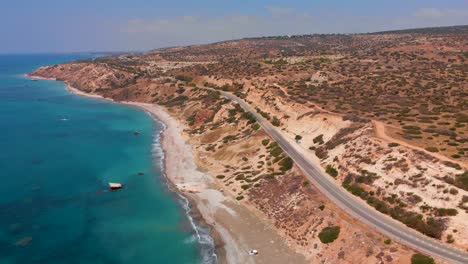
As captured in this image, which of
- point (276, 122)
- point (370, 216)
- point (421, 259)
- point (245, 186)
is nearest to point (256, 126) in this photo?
point (276, 122)

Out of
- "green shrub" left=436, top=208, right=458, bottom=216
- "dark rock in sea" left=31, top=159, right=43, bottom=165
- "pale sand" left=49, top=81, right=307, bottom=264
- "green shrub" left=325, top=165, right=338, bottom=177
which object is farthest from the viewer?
"dark rock in sea" left=31, top=159, right=43, bottom=165

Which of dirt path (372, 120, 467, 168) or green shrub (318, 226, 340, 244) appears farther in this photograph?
dirt path (372, 120, 467, 168)

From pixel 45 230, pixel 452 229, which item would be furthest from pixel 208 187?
pixel 452 229

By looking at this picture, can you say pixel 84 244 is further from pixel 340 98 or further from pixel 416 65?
pixel 416 65

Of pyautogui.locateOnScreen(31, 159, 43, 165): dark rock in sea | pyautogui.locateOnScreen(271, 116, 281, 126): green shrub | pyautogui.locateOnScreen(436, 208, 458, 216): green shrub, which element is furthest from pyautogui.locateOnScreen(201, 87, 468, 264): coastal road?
pyautogui.locateOnScreen(31, 159, 43, 165): dark rock in sea

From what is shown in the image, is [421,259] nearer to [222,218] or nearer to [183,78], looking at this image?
[222,218]

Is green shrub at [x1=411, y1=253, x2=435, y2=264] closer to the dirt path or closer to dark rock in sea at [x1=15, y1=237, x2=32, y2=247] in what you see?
the dirt path
